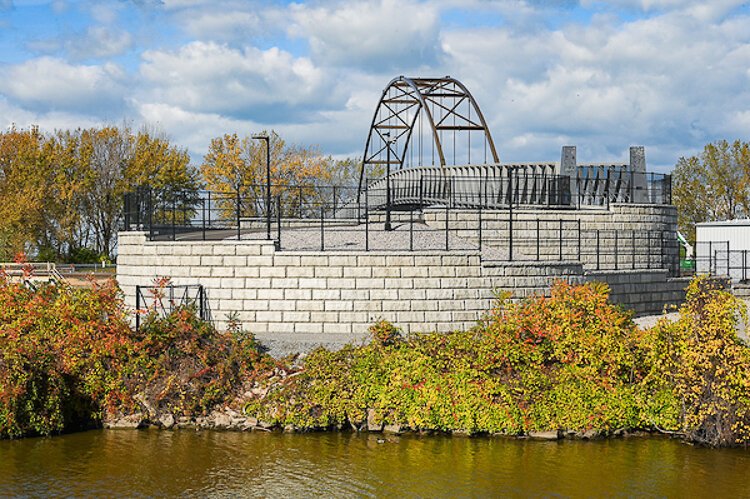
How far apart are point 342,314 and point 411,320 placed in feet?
5.79

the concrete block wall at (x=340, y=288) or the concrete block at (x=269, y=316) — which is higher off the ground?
the concrete block wall at (x=340, y=288)

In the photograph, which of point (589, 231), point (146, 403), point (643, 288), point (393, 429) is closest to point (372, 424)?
point (393, 429)

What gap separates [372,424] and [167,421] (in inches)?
172

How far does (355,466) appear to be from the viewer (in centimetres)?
1536

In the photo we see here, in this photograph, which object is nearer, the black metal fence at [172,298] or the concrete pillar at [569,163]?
the black metal fence at [172,298]

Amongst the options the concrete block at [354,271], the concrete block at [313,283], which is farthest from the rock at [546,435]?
the concrete block at [313,283]

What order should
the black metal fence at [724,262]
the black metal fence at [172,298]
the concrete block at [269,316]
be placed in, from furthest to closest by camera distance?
1. the black metal fence at [724,262]
2. the concrete block at [269,316]
3. the black metal fence at [172,298]

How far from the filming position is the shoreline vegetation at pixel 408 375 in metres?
16.9

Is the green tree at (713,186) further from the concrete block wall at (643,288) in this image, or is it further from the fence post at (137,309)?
the fence post at (137,309)

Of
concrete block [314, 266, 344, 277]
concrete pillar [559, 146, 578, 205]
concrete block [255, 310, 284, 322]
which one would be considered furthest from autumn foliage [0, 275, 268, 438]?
concrete pillar [559, 146, 578, 205]

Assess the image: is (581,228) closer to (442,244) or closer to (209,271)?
(442,244)

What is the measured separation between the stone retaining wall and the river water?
15.3ft

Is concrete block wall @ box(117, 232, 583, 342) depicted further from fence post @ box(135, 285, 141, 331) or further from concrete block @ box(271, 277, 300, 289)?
fence post @ box(135, 285, 141, 331)

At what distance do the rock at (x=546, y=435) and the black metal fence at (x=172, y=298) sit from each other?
899 centimetres
